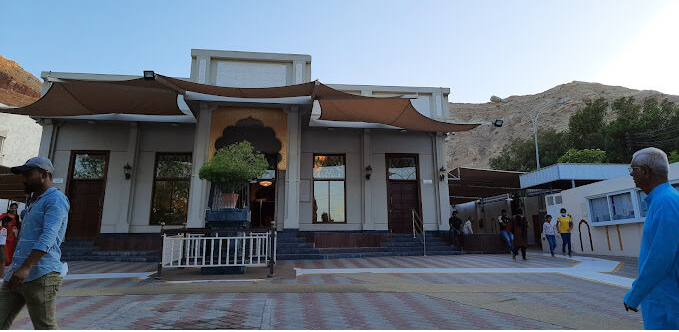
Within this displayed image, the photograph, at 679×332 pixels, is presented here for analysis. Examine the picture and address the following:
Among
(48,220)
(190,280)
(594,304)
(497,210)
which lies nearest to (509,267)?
(594,304)

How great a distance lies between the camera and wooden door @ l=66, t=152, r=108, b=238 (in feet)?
39.0

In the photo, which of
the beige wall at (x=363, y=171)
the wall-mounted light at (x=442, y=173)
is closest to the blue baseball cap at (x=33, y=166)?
the beige wall at (x=363, y=171)

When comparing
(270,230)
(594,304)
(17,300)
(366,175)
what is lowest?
(594,304)

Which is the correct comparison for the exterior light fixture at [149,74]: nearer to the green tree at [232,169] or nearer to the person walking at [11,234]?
the green tree at [232,169]

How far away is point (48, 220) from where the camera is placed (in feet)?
6.93

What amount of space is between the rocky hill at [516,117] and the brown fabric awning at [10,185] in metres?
47.3

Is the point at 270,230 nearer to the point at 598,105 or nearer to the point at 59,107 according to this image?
the point at 59,107

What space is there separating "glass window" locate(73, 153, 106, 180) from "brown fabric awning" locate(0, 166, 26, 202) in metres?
3.19

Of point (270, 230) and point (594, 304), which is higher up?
point (270, 230)

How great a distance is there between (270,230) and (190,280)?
4.70 feet

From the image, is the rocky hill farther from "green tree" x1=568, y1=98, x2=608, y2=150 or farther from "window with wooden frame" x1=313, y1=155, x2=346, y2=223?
"window with wooden frame" x1=313, y1=155, x2=346, y2=223

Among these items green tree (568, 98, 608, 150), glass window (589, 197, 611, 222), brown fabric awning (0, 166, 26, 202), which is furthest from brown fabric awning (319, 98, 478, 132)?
green tree (568, 98, 608, 150)

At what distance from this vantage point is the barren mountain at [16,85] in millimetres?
50562

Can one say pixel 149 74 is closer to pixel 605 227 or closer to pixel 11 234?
pixel 11 234
